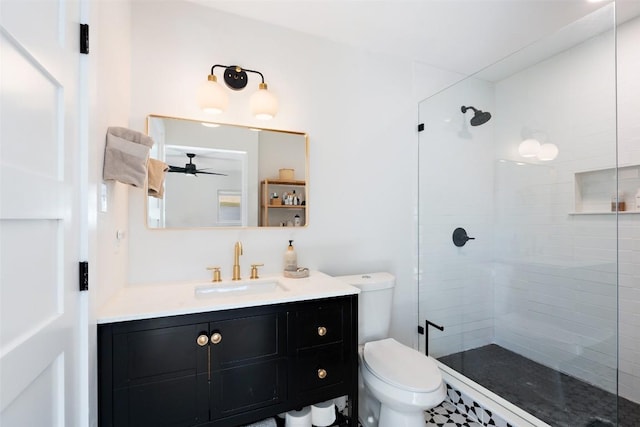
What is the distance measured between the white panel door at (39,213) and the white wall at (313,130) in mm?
685

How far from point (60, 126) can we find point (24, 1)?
31 cm

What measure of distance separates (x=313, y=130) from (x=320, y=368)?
141 centimetres

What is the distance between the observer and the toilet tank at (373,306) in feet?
5.94

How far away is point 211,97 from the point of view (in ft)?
5.29

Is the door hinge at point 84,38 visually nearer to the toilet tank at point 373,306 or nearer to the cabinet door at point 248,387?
the cabinet door at point 248,387

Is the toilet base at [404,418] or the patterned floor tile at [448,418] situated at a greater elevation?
the toilet base at [404,418]

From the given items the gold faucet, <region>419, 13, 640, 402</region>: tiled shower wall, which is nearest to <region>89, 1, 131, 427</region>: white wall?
the gold faucet

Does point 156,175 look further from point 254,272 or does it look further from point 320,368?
point 320,368

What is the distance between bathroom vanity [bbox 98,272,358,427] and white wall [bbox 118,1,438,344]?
0.34 meters

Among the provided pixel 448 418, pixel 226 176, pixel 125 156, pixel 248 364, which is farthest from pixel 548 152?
pixel 125 156

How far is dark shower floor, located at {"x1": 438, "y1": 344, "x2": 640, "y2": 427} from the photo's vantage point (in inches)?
66.3

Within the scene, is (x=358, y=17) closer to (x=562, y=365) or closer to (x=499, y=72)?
(x=499, y=72)

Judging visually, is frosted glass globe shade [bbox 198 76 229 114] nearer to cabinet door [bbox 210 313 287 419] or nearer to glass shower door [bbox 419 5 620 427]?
cabinet door [bbox 210 313 287 419]

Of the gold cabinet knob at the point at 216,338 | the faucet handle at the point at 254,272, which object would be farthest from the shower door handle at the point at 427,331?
the gold cabinet knob at the point at 216,338
